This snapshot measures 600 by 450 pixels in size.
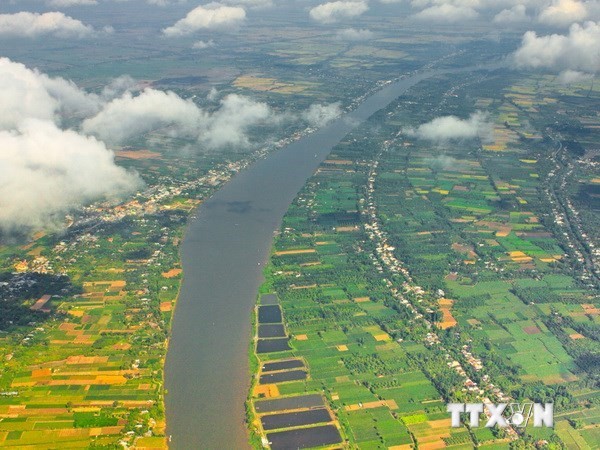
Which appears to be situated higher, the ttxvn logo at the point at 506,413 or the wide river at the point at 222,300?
the wide river at the point at 222,300

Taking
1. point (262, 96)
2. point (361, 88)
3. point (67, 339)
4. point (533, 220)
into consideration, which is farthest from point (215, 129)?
point (67, 339)

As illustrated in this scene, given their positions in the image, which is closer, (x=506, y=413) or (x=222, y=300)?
(x=506, y=413)

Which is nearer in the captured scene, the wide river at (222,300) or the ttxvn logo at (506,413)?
the ttxvn logo at (506,413)

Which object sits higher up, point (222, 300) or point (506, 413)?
point (222, 300)

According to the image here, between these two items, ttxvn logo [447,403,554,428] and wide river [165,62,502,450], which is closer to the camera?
ttxvn logo [447,403,554,428]

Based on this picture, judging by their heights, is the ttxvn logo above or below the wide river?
below
